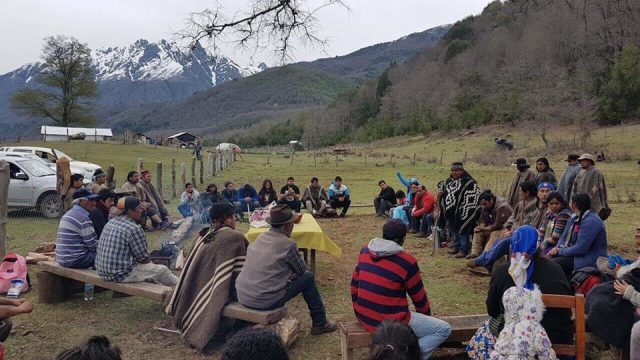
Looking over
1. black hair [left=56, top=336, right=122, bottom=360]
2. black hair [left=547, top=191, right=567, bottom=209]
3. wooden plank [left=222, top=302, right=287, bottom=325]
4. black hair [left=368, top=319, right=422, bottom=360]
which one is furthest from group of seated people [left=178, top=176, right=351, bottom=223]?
black hair [left=56, top=336, right=122, bottom=360]

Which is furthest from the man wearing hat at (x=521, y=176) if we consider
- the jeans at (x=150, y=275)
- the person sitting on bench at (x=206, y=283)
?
the jeans at (x=150, y=275)

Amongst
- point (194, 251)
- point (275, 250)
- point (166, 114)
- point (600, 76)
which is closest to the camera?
point (275, 250)

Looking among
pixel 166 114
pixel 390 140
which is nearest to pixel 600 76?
pixel 390 140

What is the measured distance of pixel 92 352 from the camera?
218 cm

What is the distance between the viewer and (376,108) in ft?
293

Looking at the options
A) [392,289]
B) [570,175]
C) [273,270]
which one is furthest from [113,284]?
[570,175]

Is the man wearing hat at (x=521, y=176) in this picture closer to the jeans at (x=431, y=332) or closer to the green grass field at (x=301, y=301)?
the green grass field at (x=301, y=301)

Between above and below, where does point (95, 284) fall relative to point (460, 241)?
above

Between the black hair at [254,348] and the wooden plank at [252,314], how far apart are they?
2.89 meters

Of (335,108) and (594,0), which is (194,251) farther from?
(335,108)

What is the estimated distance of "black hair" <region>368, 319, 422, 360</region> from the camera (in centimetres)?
246

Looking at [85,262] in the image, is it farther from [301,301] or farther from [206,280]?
[301,301]

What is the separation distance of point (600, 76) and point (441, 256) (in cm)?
5200

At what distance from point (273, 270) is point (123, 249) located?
1942 mm
